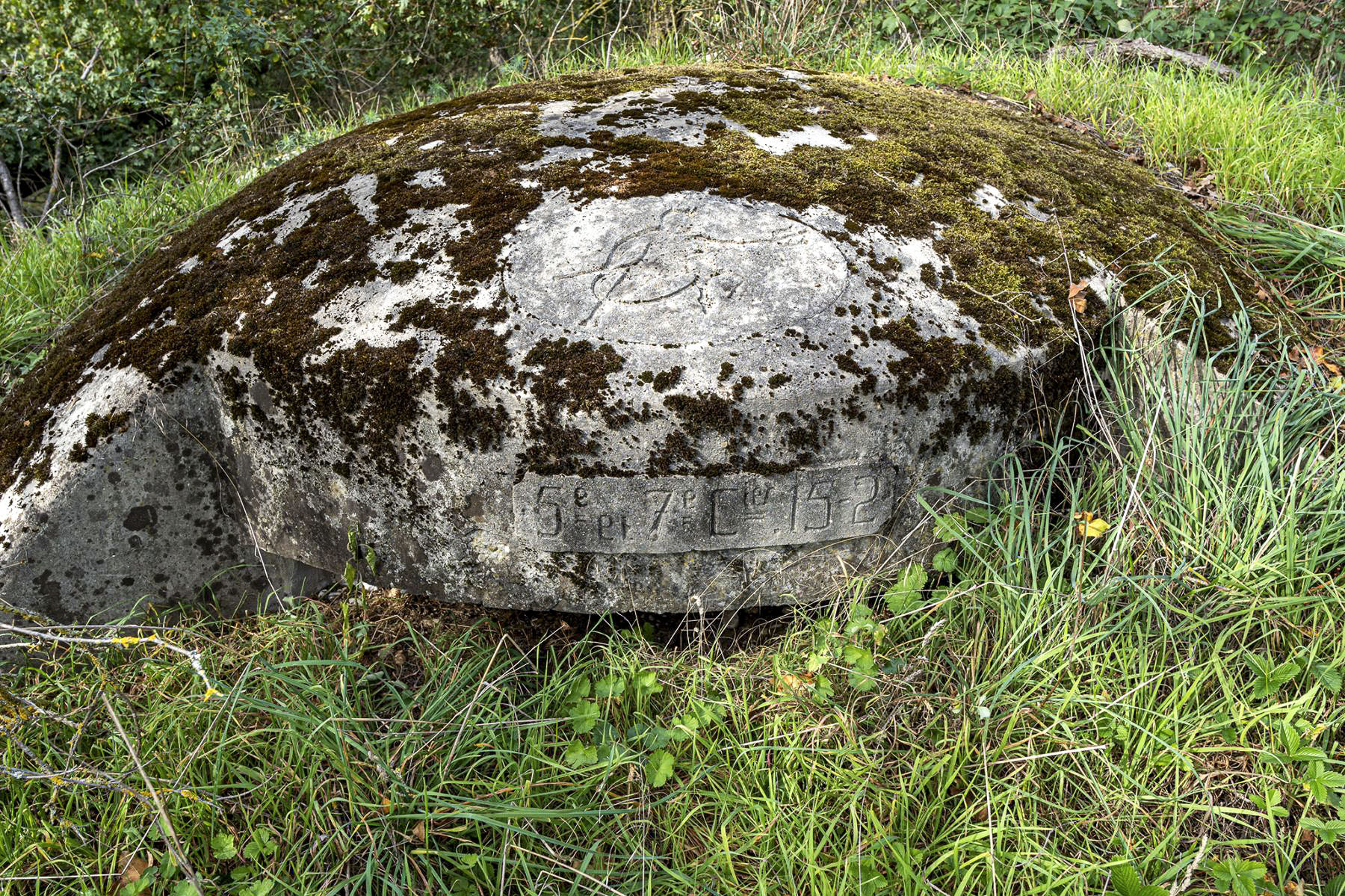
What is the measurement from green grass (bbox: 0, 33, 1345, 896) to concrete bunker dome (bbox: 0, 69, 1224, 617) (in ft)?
0.60

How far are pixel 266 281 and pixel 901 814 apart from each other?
188 centimetres

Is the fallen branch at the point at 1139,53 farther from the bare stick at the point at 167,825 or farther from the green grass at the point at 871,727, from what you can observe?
the bare stick at the point at 167,825

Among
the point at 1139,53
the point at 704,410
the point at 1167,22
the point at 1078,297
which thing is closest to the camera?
the point at 704,410

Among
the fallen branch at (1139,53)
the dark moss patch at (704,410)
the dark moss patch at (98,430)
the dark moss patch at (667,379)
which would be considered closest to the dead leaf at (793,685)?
the dark moss patch at (704,410)

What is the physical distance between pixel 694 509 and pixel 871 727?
589 millimetres

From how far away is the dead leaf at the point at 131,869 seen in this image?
1678 millimetres

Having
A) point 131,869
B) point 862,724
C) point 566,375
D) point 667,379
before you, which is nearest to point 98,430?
point 131,869

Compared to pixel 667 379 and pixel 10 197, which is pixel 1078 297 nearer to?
pixel 667 379

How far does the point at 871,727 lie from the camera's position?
73.7 inches

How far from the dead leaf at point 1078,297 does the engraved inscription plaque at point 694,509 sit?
2.15ft

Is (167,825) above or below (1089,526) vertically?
below

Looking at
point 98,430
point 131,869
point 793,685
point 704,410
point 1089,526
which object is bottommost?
point 131,869

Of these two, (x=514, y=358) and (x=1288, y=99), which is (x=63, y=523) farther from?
(x=1288, y=99)

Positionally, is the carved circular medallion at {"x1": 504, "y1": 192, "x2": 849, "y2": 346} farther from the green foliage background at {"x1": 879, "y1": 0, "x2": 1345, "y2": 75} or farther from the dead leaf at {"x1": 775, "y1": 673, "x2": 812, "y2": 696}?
the green foliage background at {"x1": 879, "y1": 0, "x2": 1345, "y2": 75}
